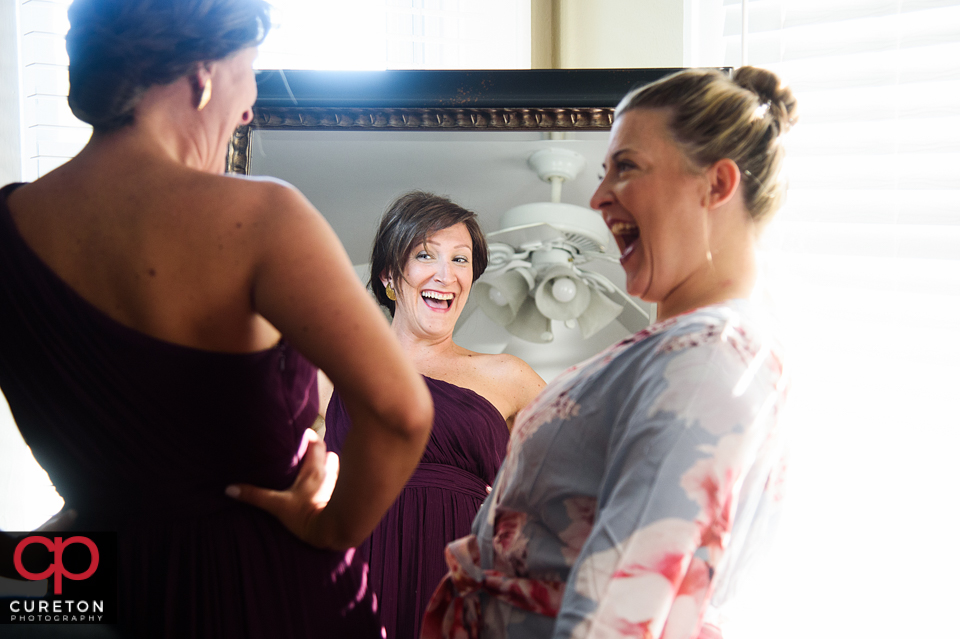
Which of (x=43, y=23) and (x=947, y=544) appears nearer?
(x=947, y=544)

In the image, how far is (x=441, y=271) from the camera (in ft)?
3.90

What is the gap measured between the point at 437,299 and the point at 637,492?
0.68 m

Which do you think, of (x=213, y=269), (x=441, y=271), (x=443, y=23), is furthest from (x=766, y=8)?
(x=213, y=269)

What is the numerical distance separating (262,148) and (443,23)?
0.54 metres

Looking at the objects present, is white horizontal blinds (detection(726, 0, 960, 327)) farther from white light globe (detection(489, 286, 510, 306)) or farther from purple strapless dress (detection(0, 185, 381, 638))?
purple strapless dress (detection(0, 185, 381, 638))

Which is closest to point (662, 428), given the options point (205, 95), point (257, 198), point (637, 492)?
point (637, 492)

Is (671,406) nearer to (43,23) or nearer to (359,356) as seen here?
(359,356)

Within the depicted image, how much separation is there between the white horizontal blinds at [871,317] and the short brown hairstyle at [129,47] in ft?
3.37

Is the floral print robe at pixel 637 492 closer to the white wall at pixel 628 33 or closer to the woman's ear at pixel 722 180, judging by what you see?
the woman's ear at pixel 722 180

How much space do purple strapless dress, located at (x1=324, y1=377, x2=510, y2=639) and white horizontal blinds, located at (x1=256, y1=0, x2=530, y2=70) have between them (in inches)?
27.7

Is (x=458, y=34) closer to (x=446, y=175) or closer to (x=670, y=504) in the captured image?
(x=446, y=175)

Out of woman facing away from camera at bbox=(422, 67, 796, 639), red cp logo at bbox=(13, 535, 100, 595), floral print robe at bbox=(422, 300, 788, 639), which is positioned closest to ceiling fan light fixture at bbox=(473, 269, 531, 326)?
woman facing away from camera at bbox=(422, 67, 796, 639)

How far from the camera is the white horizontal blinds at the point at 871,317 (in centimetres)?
122

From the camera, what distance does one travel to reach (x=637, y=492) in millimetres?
582
